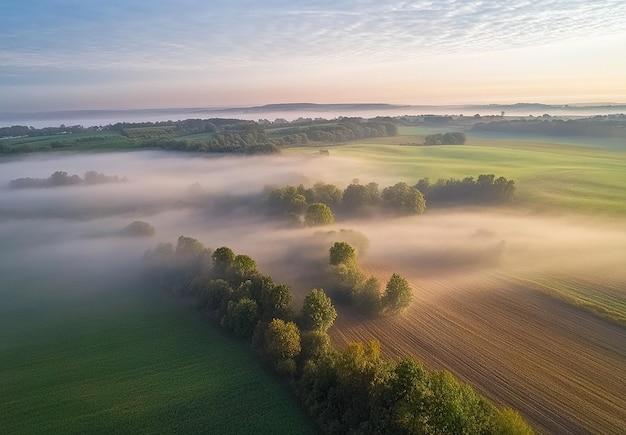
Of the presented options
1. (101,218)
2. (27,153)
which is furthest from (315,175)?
(27,153)

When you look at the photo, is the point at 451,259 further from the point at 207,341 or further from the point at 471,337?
the point at 207,341

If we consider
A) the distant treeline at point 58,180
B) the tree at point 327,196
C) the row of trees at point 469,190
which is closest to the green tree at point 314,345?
the tree at point 327,196

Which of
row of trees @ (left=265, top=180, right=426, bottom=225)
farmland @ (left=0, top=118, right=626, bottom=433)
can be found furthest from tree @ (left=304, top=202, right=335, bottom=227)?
row of trees @ (left=265, top=180, right=426, bottom=225)

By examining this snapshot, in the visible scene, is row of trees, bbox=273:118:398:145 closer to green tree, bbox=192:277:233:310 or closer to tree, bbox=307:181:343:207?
tree, bbox=307:181:343:207

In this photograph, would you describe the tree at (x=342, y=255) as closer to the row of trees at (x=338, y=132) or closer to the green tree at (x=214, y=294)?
the green tree at (x=214, y=294)

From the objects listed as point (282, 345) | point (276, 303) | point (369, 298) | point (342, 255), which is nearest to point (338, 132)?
point (342, 255)

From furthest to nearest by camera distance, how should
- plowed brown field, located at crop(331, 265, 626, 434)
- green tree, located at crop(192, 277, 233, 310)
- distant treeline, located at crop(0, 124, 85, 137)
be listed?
distant treeline, located at crop(0, 124, 85, 137)
green tree, located at crop(192, 277, 233, 310)
plowed brown field, located at crop(331, 265, 626, 434)
